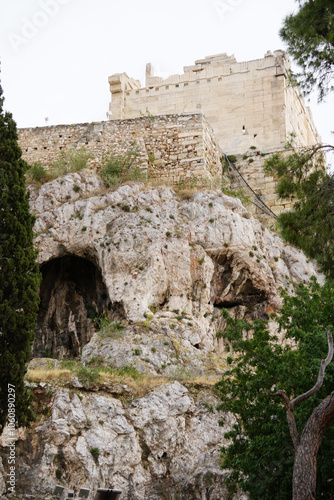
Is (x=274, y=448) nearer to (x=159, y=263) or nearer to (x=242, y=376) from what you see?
(x=242, y=376)

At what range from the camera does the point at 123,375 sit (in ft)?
57.4

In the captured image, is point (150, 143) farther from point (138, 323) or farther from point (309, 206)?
point (309, 206)

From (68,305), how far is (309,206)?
35.4 ft

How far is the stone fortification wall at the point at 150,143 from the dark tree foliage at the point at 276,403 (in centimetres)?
1060

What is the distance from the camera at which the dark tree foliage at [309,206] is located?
44.9 ft

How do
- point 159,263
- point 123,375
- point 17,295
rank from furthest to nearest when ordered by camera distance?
1. point 159,263
2. point 123,375
3. point 17,295

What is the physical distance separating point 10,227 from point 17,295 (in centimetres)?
167

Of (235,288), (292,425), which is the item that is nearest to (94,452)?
(292,425)

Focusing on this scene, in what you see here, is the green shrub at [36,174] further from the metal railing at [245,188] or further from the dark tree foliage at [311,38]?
the dark tree foliage at [311,38]

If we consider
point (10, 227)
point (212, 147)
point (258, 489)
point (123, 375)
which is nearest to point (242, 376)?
point (258, 489)

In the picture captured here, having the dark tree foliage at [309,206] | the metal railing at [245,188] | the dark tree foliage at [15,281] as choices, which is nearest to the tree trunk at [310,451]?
the dark tree foliage at [309,206]

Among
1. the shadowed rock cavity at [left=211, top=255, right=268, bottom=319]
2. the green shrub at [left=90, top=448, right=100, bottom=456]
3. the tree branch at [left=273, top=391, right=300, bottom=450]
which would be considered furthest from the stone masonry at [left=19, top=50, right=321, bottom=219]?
the tree branch at [left=273, top=391, right=300, bottom=450]

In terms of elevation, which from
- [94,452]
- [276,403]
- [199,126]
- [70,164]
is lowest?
[94,452]

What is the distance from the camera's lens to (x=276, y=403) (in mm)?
13570
